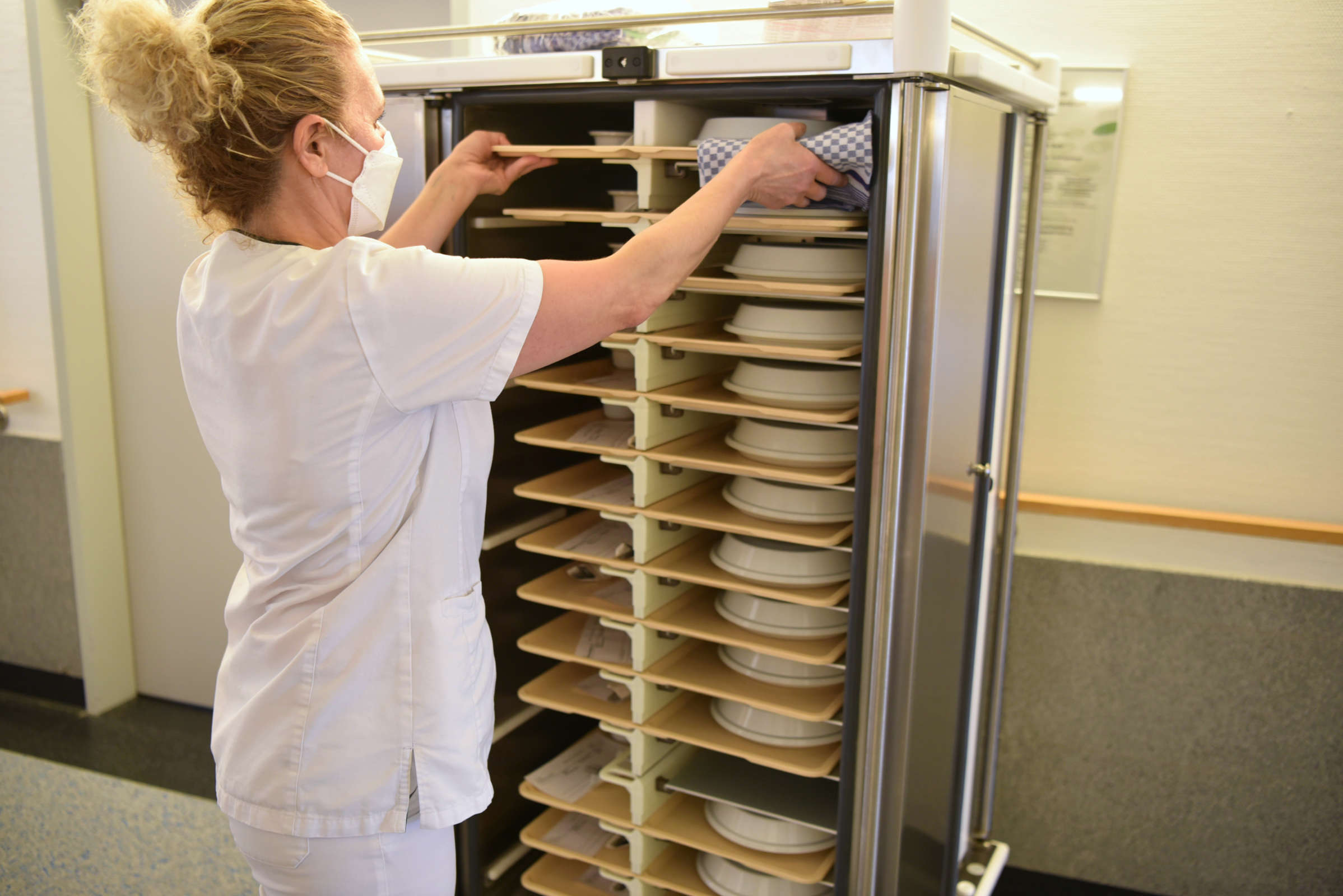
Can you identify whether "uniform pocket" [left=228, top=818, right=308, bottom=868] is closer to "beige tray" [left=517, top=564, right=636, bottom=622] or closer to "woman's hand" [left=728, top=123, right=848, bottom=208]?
"beige tray" [left=517, top=564, right=636, bottom=622]

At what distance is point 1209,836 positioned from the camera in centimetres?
202

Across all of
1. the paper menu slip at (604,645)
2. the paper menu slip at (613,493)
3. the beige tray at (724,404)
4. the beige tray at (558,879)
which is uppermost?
the beige tray at (724,404)

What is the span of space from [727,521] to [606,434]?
0.88 feet

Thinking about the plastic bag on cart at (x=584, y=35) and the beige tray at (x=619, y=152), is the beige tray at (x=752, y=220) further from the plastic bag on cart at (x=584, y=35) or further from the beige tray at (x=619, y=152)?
the plastic bag on cart at (x=584, y=35)

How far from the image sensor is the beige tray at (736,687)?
1523 mm

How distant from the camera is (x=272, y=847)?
4.08 ft

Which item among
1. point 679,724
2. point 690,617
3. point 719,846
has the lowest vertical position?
point 719,846

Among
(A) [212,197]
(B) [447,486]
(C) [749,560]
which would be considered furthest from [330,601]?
(C) [749,560]

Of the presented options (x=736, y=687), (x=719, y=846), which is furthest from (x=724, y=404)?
(x=719, y=846)

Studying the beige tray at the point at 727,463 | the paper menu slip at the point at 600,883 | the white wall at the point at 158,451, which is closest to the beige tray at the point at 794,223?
the beige tray at the point at 727,463

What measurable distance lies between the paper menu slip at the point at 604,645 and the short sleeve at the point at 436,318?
666 millimetres

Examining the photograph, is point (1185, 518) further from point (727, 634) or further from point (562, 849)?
point (562, 849)

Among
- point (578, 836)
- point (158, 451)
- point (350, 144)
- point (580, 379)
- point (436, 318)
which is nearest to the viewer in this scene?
point (436, 318)

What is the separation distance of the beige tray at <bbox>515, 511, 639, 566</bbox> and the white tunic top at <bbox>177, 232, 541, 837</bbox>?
0.35 meters
